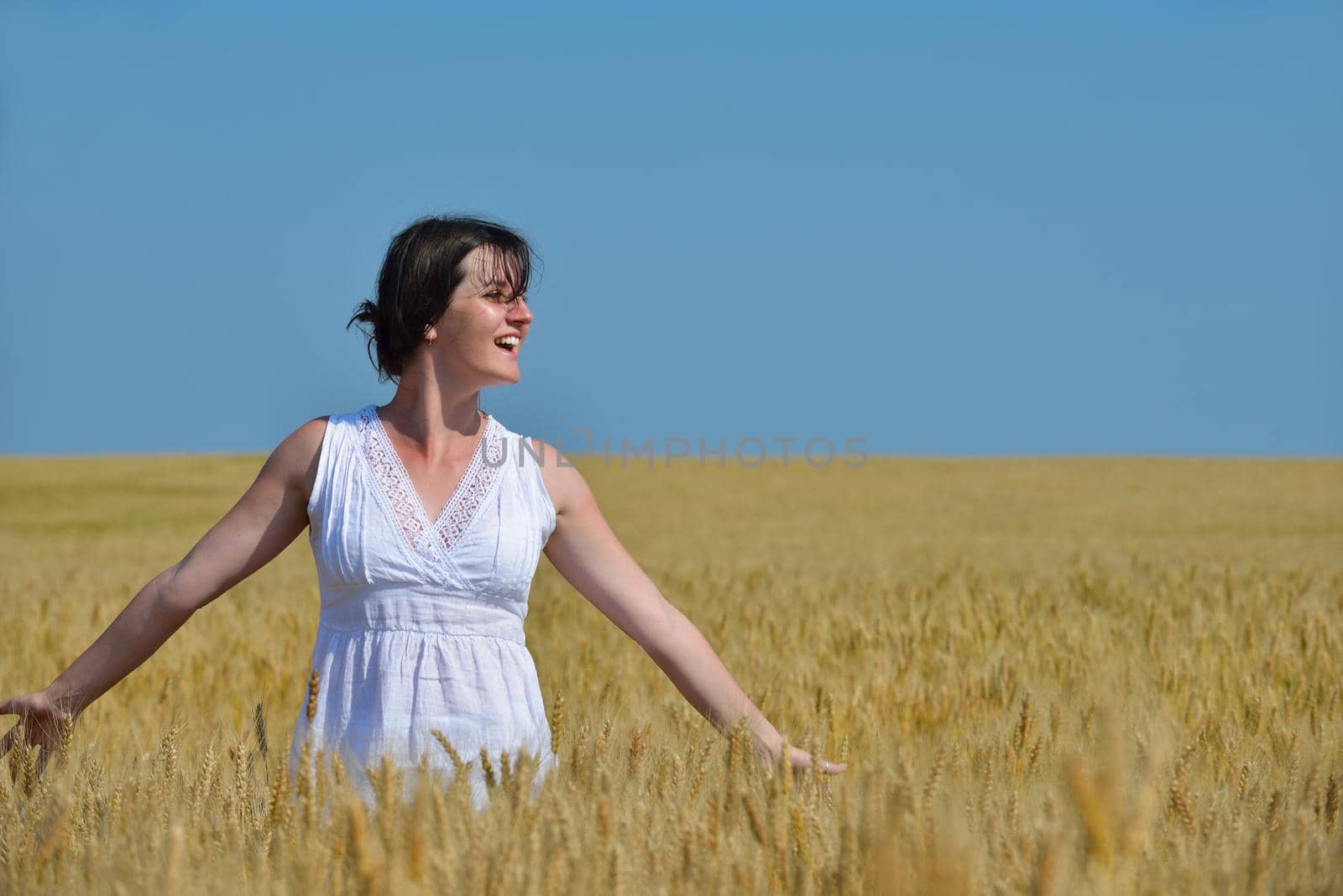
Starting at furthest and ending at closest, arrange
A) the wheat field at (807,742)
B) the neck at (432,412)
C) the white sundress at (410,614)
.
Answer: the neck at (432,412), the white sundress at (410,614), the wheat field at (807,742)

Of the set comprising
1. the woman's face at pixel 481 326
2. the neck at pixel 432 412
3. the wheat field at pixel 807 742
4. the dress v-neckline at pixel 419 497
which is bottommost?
the wheat field at pixel 807 742

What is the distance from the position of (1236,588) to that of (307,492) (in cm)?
543

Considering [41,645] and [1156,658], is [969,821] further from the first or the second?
[41,645]

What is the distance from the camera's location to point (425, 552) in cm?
251

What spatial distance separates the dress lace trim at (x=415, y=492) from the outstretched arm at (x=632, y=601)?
0.13 m

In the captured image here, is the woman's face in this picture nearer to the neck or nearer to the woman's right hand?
the neck

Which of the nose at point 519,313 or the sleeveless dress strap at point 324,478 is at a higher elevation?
the nose at point 519,313

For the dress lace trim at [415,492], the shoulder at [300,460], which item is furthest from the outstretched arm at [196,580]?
the dress lace trim at [415,492]

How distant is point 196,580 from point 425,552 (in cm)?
48

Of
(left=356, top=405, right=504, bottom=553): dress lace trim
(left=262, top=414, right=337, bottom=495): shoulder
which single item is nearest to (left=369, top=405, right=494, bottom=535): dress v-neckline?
(left=356, top=405, right=504, bottom=553): dress lace trim

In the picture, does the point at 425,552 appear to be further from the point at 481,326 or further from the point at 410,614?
the point at 481,326

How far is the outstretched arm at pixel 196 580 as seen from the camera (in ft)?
8.45

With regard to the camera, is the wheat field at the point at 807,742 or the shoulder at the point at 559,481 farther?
the shoulder at the point at 559,481

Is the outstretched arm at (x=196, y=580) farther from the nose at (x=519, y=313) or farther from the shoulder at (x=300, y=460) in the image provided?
the nose at (x=519, y=313)
